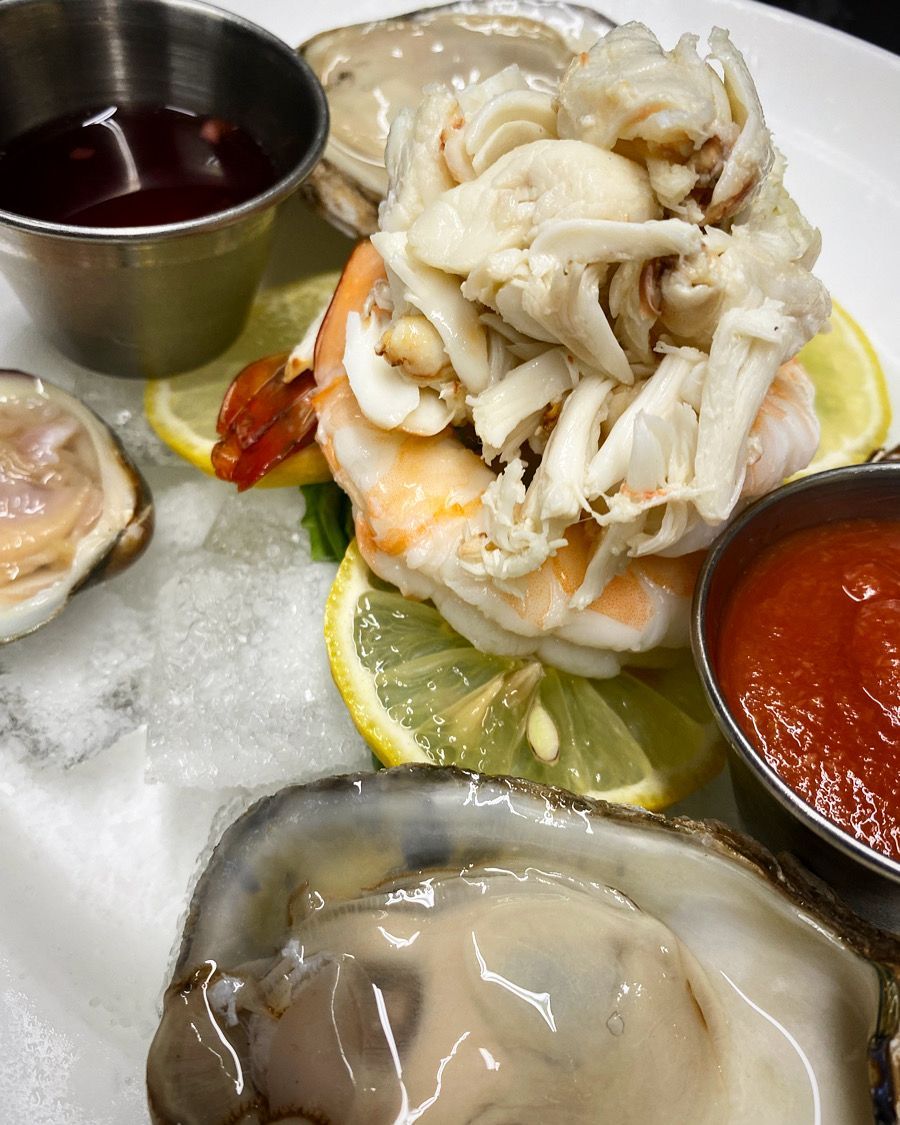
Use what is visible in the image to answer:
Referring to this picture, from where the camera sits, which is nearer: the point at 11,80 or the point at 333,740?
the point at 333,740

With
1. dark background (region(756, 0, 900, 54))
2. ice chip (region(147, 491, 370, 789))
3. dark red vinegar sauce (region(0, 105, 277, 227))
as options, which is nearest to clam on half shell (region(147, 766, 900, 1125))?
ice chip (region(147, 491, 370, 789))

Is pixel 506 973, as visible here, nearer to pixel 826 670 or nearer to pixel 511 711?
pixel 511 711

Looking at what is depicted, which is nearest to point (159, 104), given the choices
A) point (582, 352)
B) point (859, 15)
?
point (582, 352)

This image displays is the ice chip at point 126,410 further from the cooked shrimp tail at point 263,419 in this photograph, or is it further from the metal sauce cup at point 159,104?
the cooked shrimp tail at point 263,419

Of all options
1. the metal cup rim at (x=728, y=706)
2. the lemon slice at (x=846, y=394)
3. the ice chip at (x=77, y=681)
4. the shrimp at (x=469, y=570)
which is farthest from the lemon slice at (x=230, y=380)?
the lemon slice at (x=846, y=394)

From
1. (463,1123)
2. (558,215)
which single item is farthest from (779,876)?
(558,215)

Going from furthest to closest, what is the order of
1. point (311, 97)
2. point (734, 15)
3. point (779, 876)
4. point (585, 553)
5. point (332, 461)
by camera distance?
1. point (734, 15)
2. point (311, 97)
3. point (332, 461)
4. point (585, 553)
5. point (779, 876)

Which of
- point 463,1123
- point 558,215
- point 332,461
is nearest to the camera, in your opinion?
point 463,1123

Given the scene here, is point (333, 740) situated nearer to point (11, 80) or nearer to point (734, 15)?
point (11, 80)
